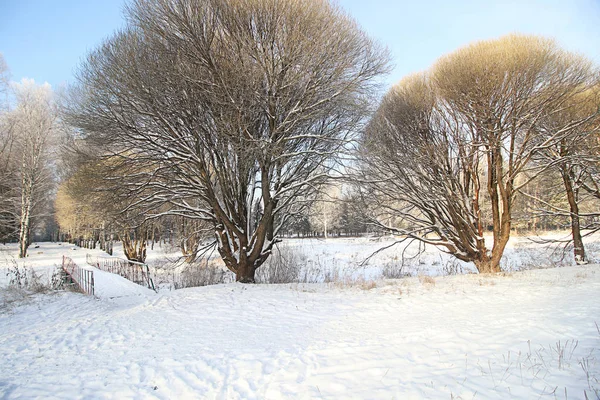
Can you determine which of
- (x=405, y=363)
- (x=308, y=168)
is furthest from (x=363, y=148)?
(x=405, y=363)

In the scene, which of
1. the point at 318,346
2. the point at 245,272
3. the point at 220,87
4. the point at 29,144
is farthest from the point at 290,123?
the point at 29,144

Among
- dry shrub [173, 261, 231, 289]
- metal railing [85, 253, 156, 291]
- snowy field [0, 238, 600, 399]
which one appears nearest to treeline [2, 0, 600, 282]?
dry shrub [173, 261, 231, 289]

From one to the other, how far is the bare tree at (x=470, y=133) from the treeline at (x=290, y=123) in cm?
5

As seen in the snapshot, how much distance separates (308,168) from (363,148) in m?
1.92

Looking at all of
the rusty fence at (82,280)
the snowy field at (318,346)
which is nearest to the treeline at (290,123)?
the rusty fence at (82,280)

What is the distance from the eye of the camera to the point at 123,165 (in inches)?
359

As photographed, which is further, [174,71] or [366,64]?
[366,64]

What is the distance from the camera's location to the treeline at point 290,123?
316 inches

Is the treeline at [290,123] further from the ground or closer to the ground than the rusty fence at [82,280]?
further from the ground

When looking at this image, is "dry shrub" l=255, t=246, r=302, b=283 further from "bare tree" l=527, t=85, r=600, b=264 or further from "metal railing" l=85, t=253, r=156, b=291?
"bare tree" l=527, t=85, r=600, b=264

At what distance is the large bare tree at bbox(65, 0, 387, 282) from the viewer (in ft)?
26.0

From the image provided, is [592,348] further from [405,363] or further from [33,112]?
[33,112]

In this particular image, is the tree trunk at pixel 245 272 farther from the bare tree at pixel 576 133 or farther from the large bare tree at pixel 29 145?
the large bare tree at pixel 29 145

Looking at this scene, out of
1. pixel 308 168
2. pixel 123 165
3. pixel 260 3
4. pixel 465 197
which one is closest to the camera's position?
pixel 260 3
